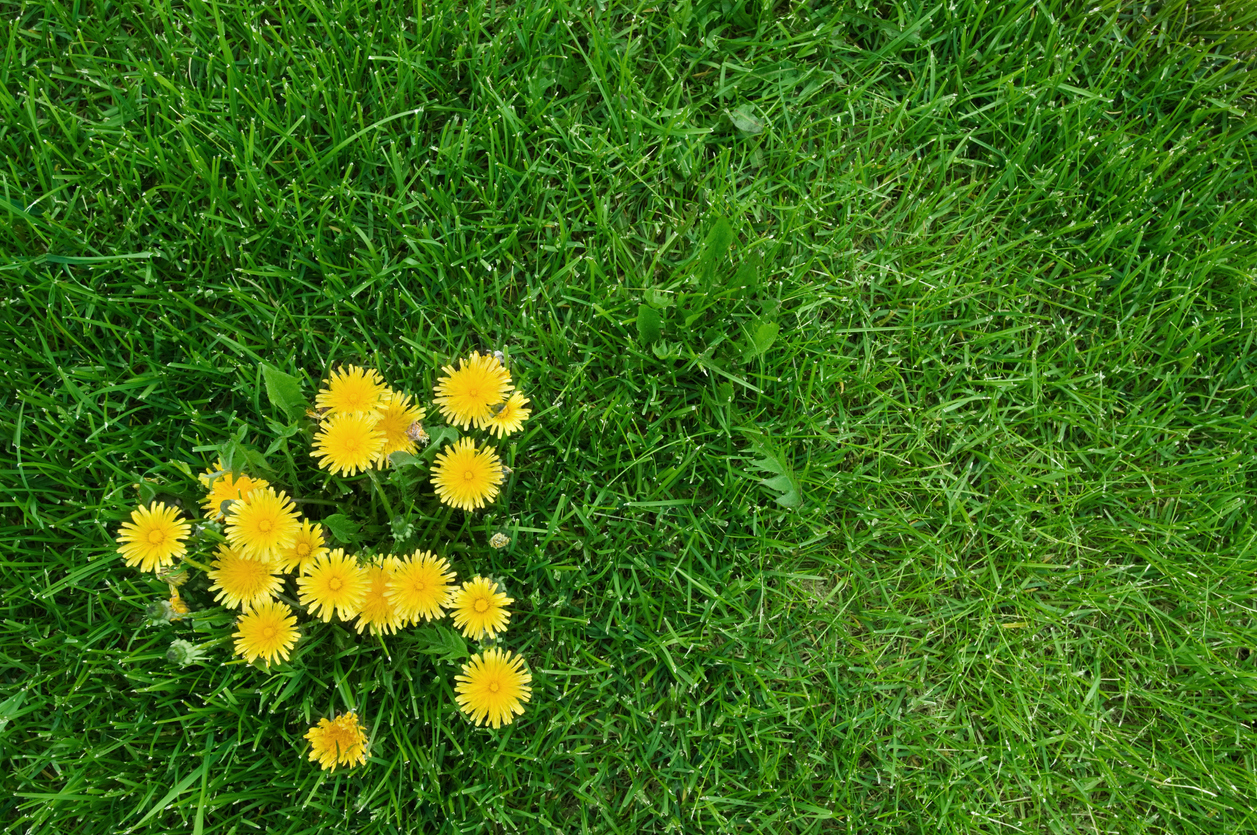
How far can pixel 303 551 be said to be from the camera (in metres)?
2.00

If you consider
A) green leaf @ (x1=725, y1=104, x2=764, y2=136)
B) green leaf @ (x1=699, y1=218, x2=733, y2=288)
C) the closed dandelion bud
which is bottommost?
the closed dandelion bud

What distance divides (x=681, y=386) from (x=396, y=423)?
83 cm

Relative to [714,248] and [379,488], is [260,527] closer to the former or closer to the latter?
[379,488]

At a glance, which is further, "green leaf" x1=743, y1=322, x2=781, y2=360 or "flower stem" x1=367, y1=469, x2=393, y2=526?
"green leaf" x1=743, y1=322, x2=781, y2=360

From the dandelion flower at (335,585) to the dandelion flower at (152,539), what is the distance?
0.34 metres

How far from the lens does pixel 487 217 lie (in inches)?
98.6

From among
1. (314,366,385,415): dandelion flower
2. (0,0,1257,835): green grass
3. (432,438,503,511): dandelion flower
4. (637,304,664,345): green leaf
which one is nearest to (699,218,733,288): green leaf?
(0,0,1257,835): green grass

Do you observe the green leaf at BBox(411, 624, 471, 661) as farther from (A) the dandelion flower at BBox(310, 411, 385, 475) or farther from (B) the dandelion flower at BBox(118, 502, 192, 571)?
(B) the dandelion flower at BBox(118, 502, 192, 571)

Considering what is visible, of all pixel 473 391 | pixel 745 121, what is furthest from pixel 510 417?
pixel 745 121

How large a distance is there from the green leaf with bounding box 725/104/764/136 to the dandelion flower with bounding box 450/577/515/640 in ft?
5.05

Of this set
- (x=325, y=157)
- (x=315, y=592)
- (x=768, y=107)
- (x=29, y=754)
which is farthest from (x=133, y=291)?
(x=768, y=107)

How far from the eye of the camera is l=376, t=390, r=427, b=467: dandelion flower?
2.08 metres

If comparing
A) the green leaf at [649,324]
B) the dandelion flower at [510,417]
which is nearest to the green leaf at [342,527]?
the dandelion flower at [510,417]

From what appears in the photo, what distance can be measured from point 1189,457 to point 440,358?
2.27 metres
